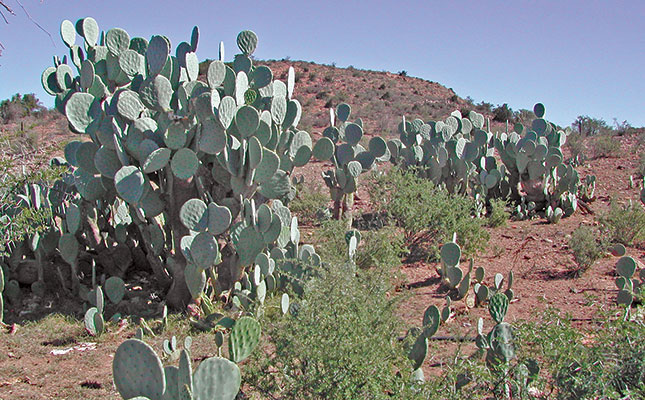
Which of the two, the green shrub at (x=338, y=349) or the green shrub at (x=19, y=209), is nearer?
the green shrub at (x=338, y=349)

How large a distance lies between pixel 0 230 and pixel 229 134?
90.4 inches

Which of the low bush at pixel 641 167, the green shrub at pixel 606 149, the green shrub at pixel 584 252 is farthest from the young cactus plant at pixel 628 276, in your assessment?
the green shrub at pixel 606 149

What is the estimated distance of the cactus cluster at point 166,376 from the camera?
9.31ft

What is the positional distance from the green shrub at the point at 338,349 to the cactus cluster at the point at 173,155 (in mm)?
1627

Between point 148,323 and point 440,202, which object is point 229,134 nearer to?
point 148,323

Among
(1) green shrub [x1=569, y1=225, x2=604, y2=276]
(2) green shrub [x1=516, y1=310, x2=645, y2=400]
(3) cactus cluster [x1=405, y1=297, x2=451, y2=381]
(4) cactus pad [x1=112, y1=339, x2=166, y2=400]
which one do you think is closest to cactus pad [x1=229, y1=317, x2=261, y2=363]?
(4) cactus pad [x1=112, y1=339, x2=166, y2=400]

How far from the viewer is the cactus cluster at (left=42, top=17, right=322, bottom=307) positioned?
5219mm

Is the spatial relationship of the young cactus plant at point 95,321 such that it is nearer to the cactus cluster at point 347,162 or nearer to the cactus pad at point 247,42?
the cactus pad at point 247,42

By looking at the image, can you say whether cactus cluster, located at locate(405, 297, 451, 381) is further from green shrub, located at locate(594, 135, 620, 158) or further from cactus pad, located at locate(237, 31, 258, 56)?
green shrub, located at locate(594, 135, 620, 158)

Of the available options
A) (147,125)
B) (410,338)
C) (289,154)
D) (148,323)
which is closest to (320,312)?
(410,338)

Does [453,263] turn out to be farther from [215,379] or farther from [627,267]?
[215,379]

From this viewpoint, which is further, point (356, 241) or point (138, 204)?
point (356, 241)

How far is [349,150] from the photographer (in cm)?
835

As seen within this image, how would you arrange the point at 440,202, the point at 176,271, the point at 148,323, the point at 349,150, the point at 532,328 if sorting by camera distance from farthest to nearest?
the point at 349,150 → the point at 440,202 → the point at 176,271 → the point at 148,323 → the point at 532,328
